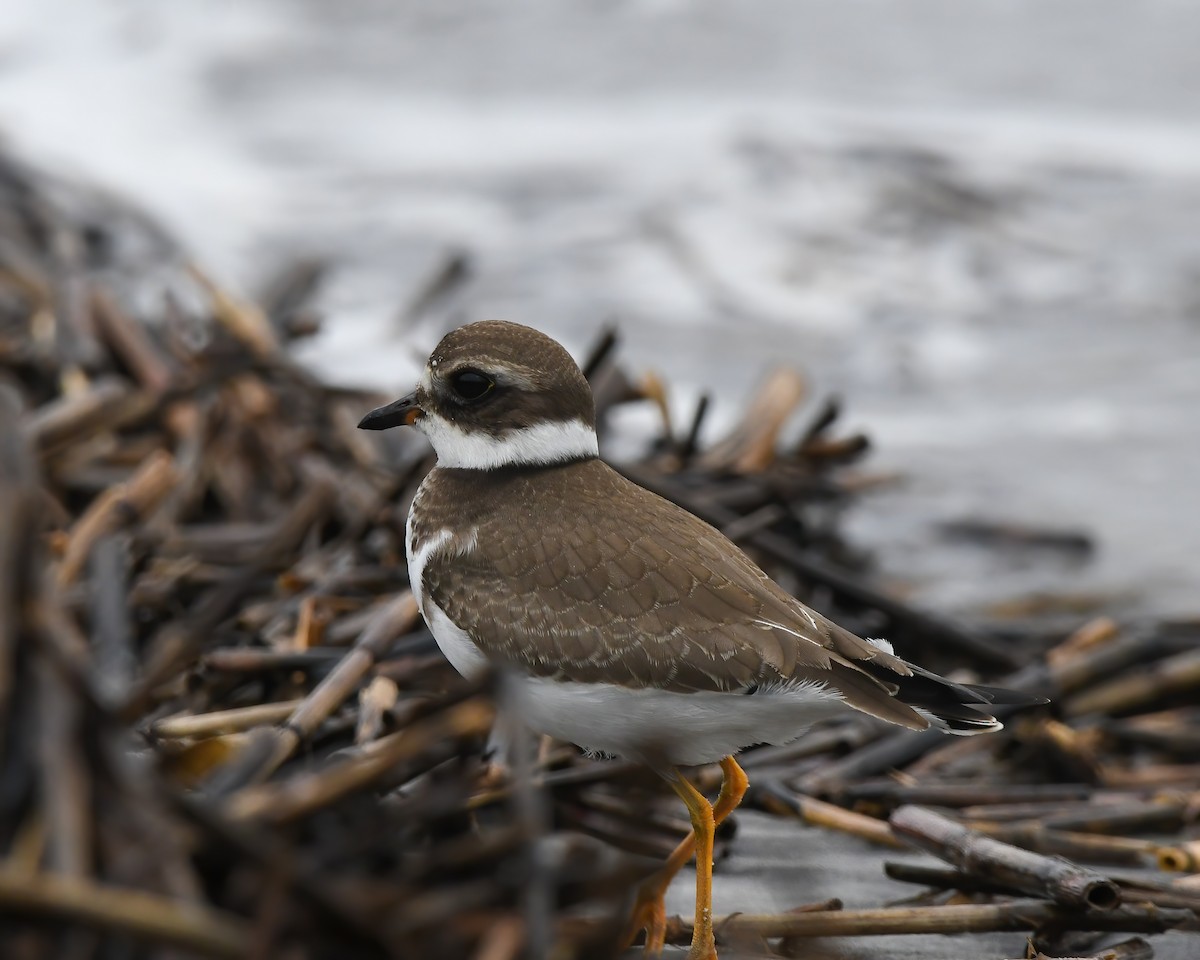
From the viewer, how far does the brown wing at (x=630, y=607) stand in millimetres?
3250

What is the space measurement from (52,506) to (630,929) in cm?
345

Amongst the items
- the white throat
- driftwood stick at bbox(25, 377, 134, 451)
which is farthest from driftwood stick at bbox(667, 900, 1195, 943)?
Answer: driftwood stick at bbox(25, 377, 134, 451)

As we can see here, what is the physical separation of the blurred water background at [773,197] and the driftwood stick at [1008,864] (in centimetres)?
319

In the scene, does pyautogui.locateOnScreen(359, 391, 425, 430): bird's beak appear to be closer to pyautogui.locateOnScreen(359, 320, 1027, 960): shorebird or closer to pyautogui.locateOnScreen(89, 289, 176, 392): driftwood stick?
pyautogui.locateOnScreen(359, 320, 1027, 960): shorebird

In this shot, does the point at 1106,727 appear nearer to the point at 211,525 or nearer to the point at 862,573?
the point at 862,573

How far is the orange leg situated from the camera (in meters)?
3.18

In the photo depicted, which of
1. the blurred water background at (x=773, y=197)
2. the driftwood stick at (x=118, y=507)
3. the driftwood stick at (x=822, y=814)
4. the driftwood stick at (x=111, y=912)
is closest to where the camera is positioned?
the driftwood stick at (x=111, y=912)

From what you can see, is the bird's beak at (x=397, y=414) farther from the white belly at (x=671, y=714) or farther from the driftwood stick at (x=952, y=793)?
the driftwood stick at (x=952, y=793)

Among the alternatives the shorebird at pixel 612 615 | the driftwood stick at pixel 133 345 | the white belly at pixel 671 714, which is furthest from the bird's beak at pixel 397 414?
the driftwood stick at pixel 133 345

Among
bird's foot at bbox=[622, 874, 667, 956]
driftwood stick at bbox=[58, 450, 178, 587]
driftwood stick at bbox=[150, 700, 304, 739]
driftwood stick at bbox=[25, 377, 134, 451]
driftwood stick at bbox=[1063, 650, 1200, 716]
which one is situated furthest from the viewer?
driftwood stick at bbox=[25, 377, 134, 451]

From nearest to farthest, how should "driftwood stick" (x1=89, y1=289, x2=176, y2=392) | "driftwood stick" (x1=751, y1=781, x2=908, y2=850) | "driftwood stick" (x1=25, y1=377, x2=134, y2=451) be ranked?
"driftwood stick" (x1=751, y1=781, x2=908, y2=850)
"driftwood stick" (x1=25, y1=377, x2=134, y2=451)
"driftwood stick" (x1=89, y1=289, x2=176, y2=392)

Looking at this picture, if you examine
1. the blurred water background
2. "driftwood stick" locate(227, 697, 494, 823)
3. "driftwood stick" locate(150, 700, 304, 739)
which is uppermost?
"driftwood stick" locate(227, 697, 494, 823)

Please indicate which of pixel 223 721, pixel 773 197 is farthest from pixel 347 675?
pixel 773 197

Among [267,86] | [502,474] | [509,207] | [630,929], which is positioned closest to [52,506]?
[502,474]
